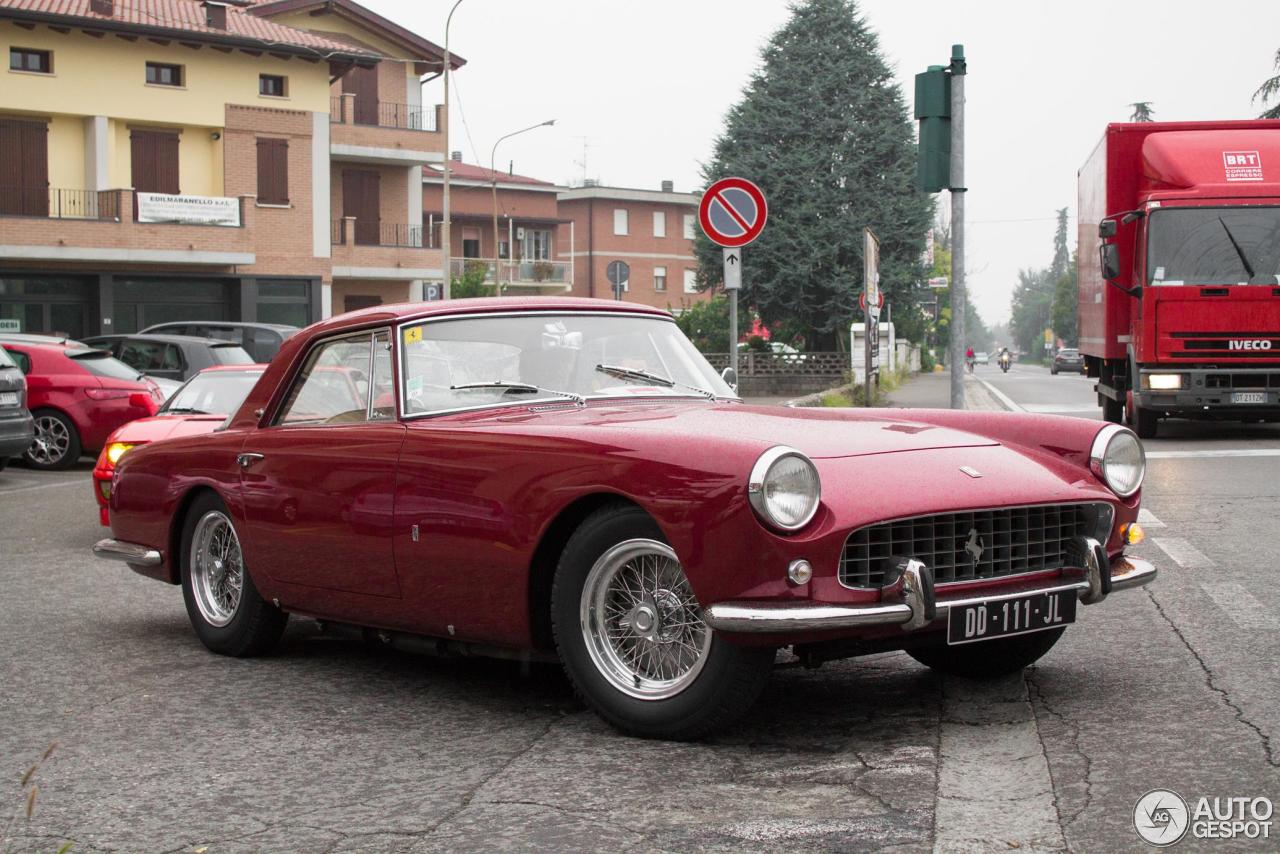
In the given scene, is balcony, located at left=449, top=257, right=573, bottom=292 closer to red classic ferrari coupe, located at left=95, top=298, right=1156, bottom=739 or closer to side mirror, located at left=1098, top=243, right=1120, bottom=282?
side mirror, located at left=1098, top=243, right=1120, bottom=282

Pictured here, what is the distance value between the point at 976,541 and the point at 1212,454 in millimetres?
12339

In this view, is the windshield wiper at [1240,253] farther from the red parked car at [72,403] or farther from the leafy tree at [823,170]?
the leafy tree at [823,170]

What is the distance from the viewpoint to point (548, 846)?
390 centimetres

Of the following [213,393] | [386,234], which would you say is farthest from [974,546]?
[386,234]

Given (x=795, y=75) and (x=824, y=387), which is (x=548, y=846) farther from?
(x=795, y=75)

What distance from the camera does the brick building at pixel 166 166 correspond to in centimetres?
3903

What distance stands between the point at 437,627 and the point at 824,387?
37.6 m

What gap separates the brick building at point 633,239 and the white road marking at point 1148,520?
72391 millimetres

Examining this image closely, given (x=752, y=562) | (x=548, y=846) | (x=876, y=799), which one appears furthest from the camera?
(x=752, y=562)

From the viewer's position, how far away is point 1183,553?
30.0ft

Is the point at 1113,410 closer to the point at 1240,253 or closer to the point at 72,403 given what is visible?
the point at 1240,253

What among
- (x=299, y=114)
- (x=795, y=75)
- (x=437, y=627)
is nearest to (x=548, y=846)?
(x=437, y=627)

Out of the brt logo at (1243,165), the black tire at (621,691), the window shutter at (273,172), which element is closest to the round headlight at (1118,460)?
the black tire at (621,691)

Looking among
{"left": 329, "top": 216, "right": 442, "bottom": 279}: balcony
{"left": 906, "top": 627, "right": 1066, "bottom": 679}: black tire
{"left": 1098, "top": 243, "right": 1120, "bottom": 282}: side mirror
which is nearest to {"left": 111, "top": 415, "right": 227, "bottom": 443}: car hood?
{"left": 906, "top": 627, "right": 1066, "bottom": 679}: black tire
